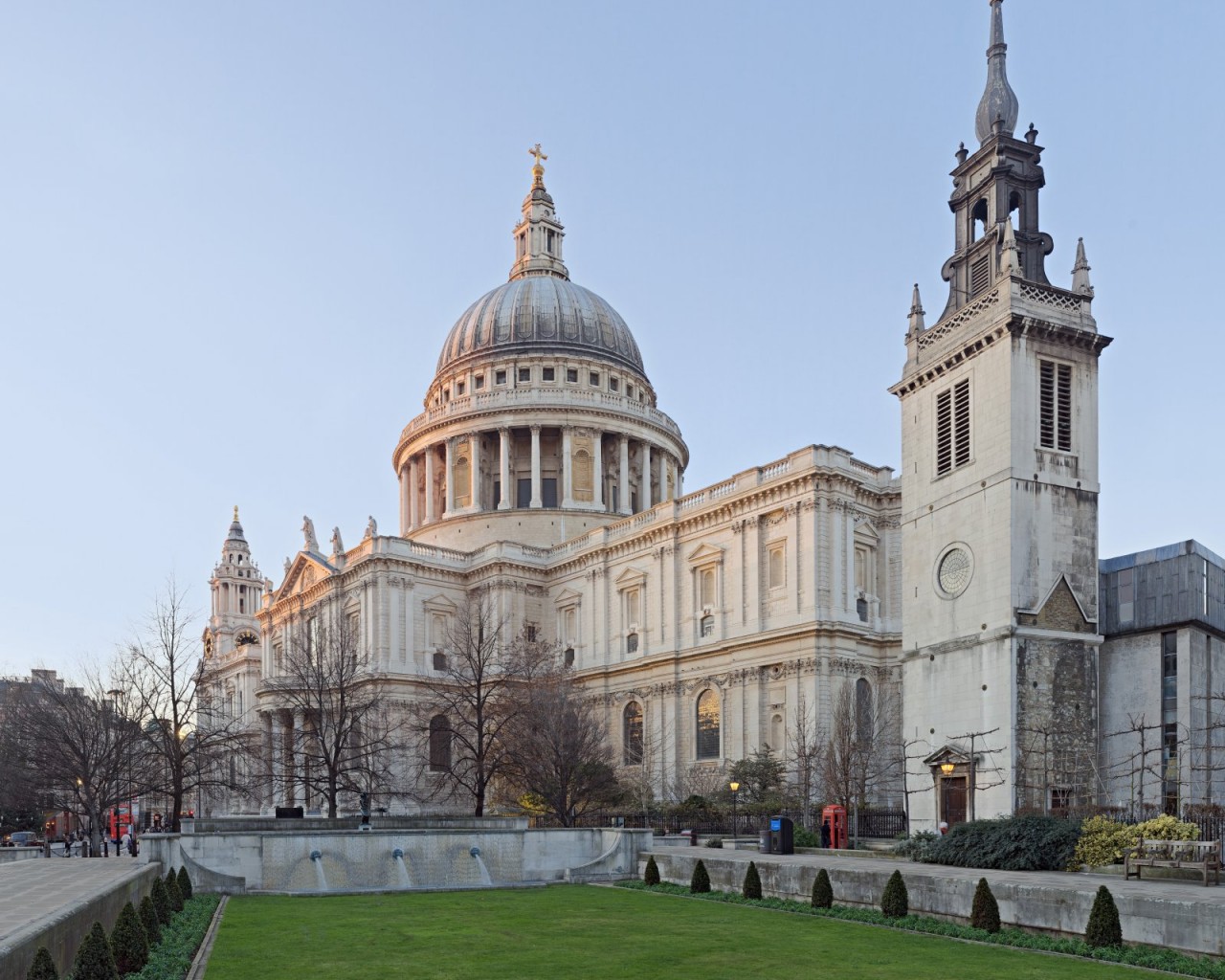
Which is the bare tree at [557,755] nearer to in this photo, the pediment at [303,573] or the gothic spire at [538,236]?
the pediment at [303,573]

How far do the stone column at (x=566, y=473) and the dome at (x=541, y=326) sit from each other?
296 inches

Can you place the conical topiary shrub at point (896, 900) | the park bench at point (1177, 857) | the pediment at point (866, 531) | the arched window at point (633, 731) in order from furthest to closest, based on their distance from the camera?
the arched window at point (633, 731) < the pediment at point (866, 531) < the conical topiary shrub at point (896, 900) < the park bench at point (1177, 857)

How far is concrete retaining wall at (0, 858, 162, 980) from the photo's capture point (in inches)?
464

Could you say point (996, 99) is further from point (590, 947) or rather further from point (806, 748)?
point (590, 947)

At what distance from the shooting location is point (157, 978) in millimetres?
16703

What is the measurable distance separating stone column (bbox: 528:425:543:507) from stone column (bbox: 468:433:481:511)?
4275 millimetres

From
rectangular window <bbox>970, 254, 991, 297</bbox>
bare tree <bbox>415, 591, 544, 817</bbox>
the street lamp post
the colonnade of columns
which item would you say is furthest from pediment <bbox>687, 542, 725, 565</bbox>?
rectangular window <bbox>970, 254, 991, 297</bbox>

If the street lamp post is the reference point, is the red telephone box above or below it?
above

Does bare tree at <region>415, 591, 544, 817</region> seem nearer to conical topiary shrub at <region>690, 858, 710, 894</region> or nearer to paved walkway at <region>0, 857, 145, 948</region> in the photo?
conical topiary shrub at <region>690, 858, 710, 894</region>

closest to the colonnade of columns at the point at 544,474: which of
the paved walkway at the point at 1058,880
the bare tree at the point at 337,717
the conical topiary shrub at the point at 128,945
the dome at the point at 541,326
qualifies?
the dome at the point at 541,326

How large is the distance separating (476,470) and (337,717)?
79.2ft

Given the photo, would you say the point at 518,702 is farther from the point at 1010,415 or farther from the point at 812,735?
the point at 1010,415

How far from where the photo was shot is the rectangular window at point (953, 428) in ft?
127

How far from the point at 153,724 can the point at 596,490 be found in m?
42.3
